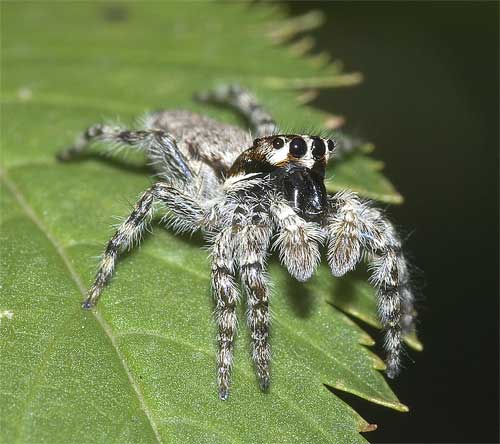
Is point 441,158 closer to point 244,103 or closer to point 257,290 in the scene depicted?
point 244,103

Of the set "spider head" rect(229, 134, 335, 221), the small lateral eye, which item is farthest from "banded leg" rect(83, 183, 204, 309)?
the small lateral eye

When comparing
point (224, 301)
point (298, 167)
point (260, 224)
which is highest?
point (298, 167)

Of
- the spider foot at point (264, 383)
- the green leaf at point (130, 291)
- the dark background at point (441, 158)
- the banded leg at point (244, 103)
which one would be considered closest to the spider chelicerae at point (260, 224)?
the spider foot at point (264, 383)

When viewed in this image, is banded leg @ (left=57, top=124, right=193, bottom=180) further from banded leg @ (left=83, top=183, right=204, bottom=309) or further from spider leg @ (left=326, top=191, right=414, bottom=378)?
spider leg @ (left=326, top=191, right=414, bottom=378)

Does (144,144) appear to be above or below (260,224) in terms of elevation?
below

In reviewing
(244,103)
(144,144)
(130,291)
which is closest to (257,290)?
(130,291)

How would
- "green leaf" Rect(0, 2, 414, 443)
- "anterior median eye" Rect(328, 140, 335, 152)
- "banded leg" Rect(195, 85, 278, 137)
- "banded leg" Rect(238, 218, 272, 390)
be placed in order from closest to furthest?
1. "green leaf" Rect(0, 2, 414, 443)
2. "banded leg" Rect(238, 218, 272, 390)
3. "anterior median eye" Rect(328, 140, 335, 152)
4. "banded leg" Rect(195, 85, 278, 137)
